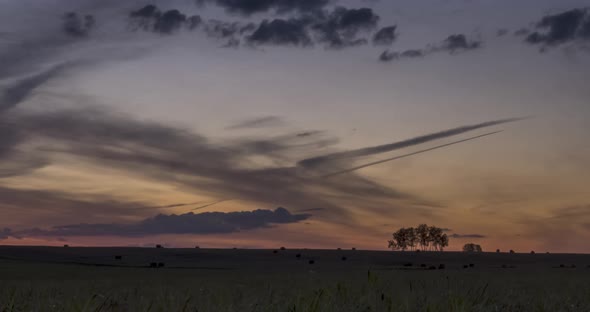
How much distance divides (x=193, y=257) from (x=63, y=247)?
24.2 meters

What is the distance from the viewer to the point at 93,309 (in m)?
4.02

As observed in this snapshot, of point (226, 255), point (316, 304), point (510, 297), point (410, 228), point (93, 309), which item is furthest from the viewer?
point (410, 228)

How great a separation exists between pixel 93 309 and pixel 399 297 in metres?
2.37

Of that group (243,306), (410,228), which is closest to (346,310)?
(243,306)

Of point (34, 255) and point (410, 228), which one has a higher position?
point (410, 228)

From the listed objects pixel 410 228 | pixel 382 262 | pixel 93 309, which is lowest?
pixel 93 309

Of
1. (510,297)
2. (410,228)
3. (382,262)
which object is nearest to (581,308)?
(510,297)

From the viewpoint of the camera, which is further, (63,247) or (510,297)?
(63,247)

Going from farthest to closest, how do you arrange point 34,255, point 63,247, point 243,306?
point 63,247 → point 34,255 → point 243,306

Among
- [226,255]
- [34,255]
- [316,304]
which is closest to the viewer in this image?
[316,304]

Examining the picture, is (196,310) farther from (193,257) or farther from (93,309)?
(193,257)

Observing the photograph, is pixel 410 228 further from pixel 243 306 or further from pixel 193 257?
pixel 243 306

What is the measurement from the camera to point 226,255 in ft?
282

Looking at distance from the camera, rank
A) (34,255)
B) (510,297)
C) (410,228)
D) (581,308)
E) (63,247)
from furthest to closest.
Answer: (410,228) → (63,247) → (34,255) → (510,297) → (581,308)
